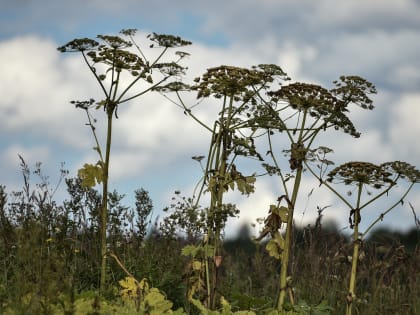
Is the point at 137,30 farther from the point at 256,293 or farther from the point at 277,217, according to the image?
the point at 256,293

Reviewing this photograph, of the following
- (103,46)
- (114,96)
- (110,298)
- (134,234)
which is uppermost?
(103,46)

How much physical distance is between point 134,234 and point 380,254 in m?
3.64

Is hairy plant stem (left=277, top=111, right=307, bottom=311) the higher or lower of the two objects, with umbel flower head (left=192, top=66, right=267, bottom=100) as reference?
lower

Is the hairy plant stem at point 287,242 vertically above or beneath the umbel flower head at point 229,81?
beneath

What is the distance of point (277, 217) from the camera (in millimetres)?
7008

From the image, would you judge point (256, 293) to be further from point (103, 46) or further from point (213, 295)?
point (103, 46)

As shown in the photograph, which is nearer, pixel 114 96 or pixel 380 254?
pixel 114 96

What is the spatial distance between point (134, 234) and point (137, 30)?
255 cm

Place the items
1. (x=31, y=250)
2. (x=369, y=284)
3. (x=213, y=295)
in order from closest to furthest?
1. (x=31, y=250)
2. (x=213, y=295)
3. (x=369, y=284)

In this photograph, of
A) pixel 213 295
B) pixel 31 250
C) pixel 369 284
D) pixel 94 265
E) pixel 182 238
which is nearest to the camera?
pixel 31 250

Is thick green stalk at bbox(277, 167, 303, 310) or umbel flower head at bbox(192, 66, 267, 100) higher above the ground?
umbel flower head at bbox(192, 66, 267, 100)

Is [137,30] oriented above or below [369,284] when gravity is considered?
above

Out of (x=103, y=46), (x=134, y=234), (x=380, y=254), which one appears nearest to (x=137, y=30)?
(x=103, y=46)

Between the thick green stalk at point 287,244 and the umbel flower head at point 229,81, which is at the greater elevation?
the umbel flower head at point 229,81
